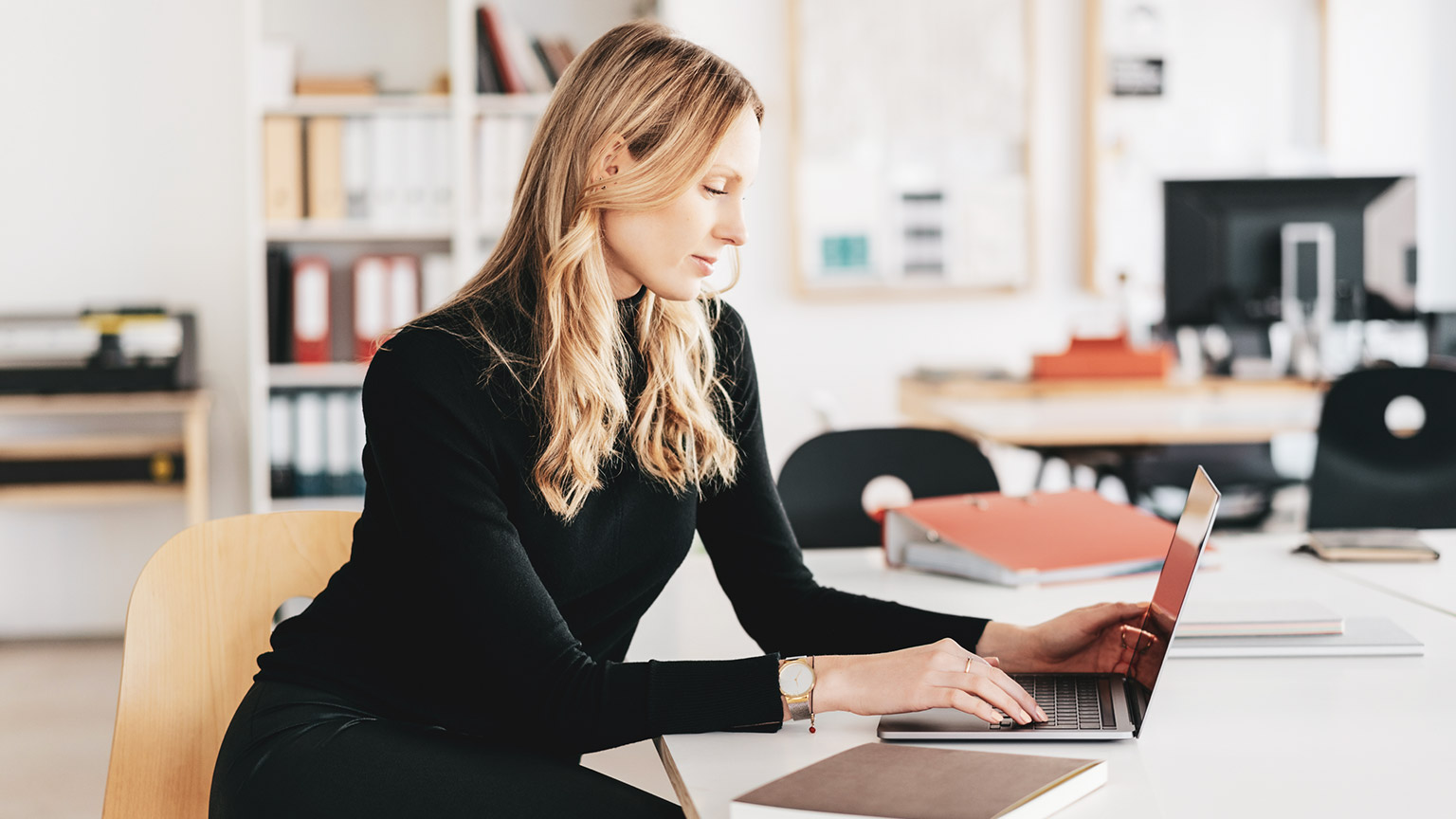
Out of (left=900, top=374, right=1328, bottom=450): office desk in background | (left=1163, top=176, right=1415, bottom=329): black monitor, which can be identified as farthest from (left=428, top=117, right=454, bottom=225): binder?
(left=1163, top=176, right=1415, bottom=329): black monitor

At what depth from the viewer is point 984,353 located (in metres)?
4.10

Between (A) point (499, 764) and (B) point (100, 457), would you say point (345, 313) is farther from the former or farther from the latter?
(A) point (499, 764)

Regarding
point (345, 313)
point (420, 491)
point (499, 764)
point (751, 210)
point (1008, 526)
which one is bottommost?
point (499, 764)

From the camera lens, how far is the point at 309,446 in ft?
11.7

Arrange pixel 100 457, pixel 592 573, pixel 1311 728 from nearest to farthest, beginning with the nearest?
pixel 1311 728, pixel 592 573, pixel 100 457

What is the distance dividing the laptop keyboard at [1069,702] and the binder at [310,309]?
2890 millimetres

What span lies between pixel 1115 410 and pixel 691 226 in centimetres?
189

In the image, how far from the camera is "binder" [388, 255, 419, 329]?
3582mm

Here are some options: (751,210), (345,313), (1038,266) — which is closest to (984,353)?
(1038,266)

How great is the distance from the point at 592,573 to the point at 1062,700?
0.45 meters

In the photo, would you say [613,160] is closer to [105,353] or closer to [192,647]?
[192,647]

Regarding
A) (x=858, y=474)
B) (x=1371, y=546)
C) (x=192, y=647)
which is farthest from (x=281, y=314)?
(x=1371, y=546)

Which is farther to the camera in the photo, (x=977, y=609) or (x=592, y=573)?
(x=977, y=609)

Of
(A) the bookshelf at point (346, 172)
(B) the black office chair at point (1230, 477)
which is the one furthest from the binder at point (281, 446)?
(B) the black office chair at point (1230, 477)
